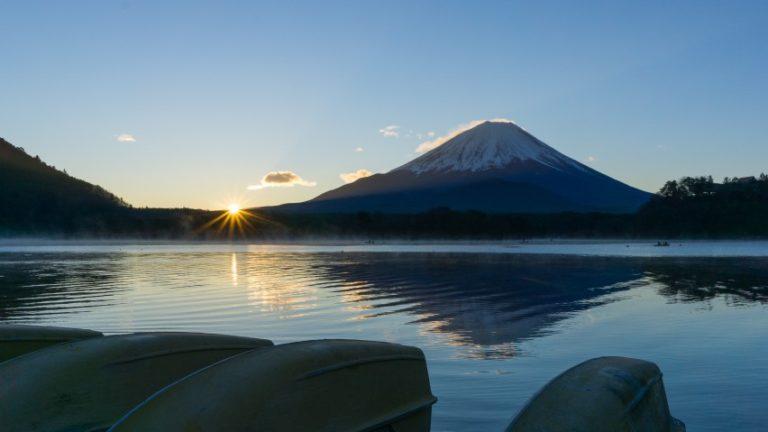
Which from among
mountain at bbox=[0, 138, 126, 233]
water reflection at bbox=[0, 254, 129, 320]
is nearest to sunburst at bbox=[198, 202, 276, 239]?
mountain at bbox=[0, 138, 126, 233]

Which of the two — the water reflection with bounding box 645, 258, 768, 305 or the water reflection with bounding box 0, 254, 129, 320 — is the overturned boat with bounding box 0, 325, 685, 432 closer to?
the water reflection with bounding box 0, 254, 129, 320

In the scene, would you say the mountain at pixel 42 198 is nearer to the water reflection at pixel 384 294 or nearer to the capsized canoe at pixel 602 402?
the water reflection at pixel 384 294

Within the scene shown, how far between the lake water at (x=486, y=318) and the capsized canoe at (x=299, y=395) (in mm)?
1923

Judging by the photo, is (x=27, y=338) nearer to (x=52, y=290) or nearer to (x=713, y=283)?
(x=52, y=290)

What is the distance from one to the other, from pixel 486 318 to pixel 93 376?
1173 centimetres

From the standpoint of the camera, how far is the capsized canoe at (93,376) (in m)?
5.95

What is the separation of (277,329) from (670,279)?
20115mm

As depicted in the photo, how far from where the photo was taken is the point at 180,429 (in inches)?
191

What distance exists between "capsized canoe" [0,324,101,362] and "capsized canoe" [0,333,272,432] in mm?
949

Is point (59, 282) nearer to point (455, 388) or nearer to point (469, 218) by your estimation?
point (455, 388)

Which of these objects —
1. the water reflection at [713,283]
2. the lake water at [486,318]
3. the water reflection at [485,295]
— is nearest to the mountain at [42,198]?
the lake water at [486,318]

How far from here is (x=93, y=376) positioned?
6.31 m

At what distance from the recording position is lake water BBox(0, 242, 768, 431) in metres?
9.57

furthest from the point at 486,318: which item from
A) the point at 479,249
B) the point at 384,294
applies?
the point at 479,249
